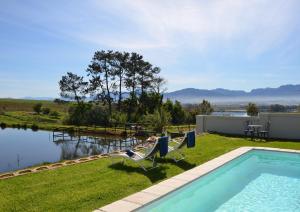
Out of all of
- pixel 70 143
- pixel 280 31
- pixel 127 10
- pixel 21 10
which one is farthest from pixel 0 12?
pixel 280 31

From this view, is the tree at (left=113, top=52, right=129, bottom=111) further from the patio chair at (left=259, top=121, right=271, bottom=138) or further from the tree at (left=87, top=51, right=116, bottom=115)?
the patio chair at (left=259, top=121, right=271, bottom=138)

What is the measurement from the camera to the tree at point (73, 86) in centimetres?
3688

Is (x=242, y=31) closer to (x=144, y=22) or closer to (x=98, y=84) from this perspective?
(x=144, y=22)

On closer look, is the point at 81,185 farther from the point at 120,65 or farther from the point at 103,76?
the point at 103,76

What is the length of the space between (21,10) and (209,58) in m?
12.5

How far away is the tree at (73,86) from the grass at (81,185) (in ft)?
97.0

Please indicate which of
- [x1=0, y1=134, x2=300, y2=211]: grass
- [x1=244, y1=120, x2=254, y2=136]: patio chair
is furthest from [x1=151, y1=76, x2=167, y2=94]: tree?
[x1=0, y1=134, x2=300, y2=211]: grass

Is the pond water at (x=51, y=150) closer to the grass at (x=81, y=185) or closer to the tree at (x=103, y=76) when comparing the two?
the grass at (x=81, y=185)

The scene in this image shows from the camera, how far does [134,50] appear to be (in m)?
34.5

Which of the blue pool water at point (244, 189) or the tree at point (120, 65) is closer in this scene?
the blue pool water at point (244, 189)

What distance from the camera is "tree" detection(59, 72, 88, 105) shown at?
36.9 m

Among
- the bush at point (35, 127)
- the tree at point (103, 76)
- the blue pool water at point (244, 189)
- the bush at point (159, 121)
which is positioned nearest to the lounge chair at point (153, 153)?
the blue pool water at point (244, 189)

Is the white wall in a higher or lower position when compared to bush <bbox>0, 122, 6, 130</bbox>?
higher

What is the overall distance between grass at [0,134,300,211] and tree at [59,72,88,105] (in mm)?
29555
